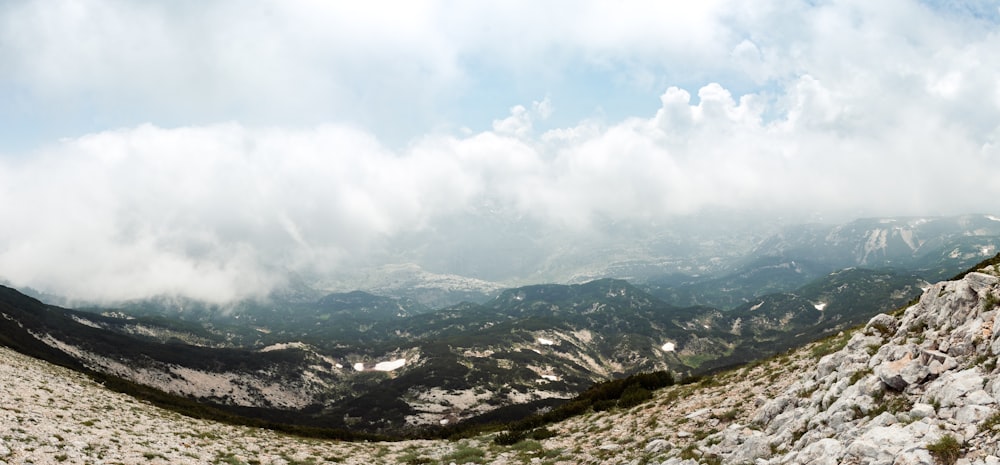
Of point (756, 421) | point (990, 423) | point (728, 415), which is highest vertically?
point (990, 423)

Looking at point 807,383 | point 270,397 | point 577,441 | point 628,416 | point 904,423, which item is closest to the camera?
point 904,423

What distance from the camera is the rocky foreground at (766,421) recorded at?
465 inches

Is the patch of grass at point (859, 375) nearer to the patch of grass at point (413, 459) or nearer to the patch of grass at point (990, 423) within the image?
the patch of grass at point (990, 423)

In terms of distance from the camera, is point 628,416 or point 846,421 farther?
point 628,416

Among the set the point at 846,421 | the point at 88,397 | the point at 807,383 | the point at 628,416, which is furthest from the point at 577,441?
the point at 88,397

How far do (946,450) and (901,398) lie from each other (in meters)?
4.22

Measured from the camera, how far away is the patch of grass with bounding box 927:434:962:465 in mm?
10070

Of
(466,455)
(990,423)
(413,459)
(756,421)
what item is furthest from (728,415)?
(413,459)

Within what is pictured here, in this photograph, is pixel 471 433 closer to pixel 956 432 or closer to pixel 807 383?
pixel 807 383

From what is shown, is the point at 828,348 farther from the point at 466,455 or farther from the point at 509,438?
the point at 466,455

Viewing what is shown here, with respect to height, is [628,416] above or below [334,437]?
above

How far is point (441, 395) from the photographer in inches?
7844

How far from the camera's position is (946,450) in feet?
33.5

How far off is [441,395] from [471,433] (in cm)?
16276
